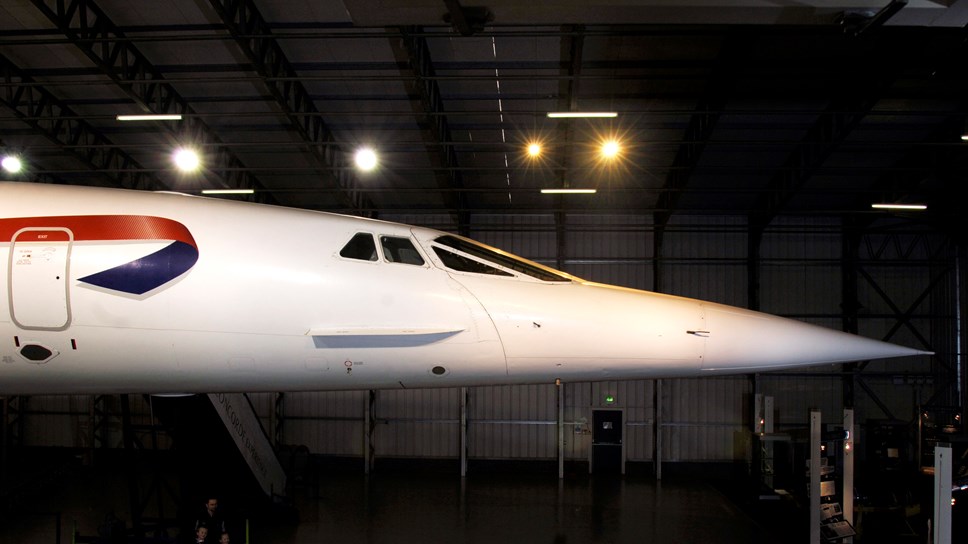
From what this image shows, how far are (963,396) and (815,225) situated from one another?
23.3 ft

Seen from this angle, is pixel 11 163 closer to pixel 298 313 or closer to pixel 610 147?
pixel 610 147

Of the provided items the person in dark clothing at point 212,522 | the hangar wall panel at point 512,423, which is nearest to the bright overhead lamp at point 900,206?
the hangar wall panel at point 512,423

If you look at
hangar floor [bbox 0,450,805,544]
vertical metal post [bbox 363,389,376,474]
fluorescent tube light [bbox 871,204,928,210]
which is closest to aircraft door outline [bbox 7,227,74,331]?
hangar floor [bbox 0,450,805,544]

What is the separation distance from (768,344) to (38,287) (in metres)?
6.26

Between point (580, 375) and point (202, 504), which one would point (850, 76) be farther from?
point (202, 504)

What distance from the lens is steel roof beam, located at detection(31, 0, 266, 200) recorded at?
1401cm

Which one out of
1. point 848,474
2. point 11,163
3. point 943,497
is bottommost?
point 848,474

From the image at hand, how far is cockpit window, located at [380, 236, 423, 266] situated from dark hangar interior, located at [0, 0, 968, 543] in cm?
518

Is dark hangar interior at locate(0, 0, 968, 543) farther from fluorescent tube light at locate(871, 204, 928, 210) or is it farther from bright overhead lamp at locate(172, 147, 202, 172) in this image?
bright overhead lamp at locate(172, 147, 202, 172)

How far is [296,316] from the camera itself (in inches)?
237

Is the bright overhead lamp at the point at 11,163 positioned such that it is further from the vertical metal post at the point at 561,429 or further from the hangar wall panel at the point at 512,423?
the vertical metal post at the point at 561,429

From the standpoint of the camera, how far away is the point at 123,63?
15297 millimetres

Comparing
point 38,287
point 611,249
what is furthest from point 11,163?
point 611,249

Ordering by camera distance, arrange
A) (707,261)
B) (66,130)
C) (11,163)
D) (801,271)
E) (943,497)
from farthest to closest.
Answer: (801,271), (707,261), (66,130), (11,163), (943,497)
